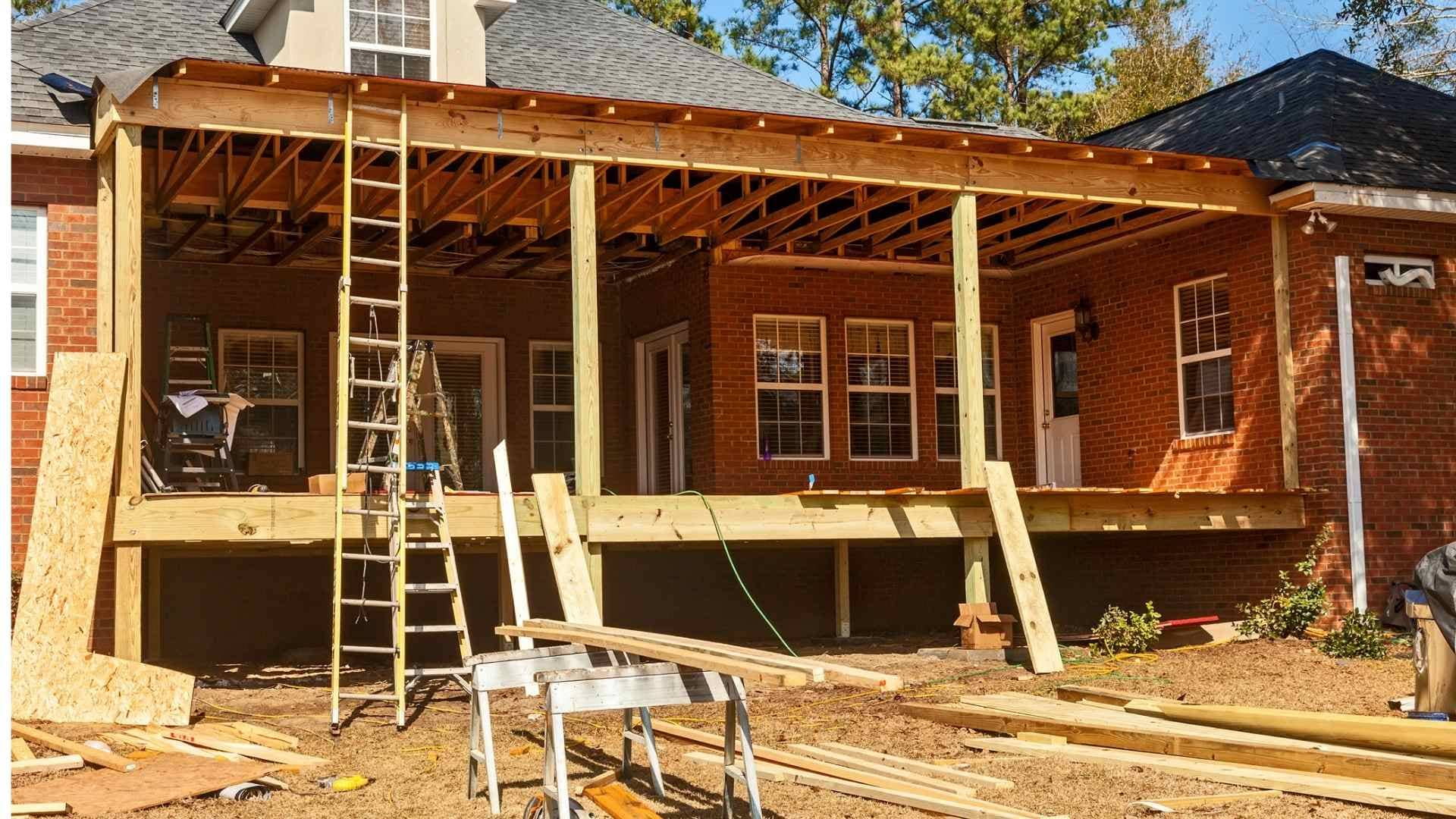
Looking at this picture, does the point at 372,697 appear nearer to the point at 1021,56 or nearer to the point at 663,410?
the point at 663,410

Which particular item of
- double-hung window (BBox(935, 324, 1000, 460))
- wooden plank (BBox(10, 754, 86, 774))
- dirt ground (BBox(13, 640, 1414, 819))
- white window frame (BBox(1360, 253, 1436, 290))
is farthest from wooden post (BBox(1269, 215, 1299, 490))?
wooden plank (BBox(10, 754, 86, 774))

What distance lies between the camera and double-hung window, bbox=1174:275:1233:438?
14828 mm

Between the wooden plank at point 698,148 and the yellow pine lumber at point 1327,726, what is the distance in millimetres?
5310

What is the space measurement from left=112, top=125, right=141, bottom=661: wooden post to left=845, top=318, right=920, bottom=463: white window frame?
27.3 feet

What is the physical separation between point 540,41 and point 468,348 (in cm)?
355

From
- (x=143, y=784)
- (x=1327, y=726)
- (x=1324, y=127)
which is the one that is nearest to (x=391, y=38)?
(x=143, y=784)

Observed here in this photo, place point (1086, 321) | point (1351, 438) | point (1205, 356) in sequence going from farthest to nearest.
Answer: point (1086, 321) < point (1205, 356) < point (1351, 438)

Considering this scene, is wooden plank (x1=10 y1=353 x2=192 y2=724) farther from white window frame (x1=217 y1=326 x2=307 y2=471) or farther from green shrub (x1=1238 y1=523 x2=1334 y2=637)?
green shrub (x1=1238 y1=523 x2=1334 y2=637)

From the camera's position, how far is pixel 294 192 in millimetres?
13141

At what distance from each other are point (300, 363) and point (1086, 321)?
8.61 m

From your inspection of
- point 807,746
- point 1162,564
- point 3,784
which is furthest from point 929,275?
point 3,784

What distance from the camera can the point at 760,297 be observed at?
644 inches

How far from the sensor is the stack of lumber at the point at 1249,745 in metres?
7.04

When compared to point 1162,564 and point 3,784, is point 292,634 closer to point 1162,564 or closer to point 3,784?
point 1162,564
